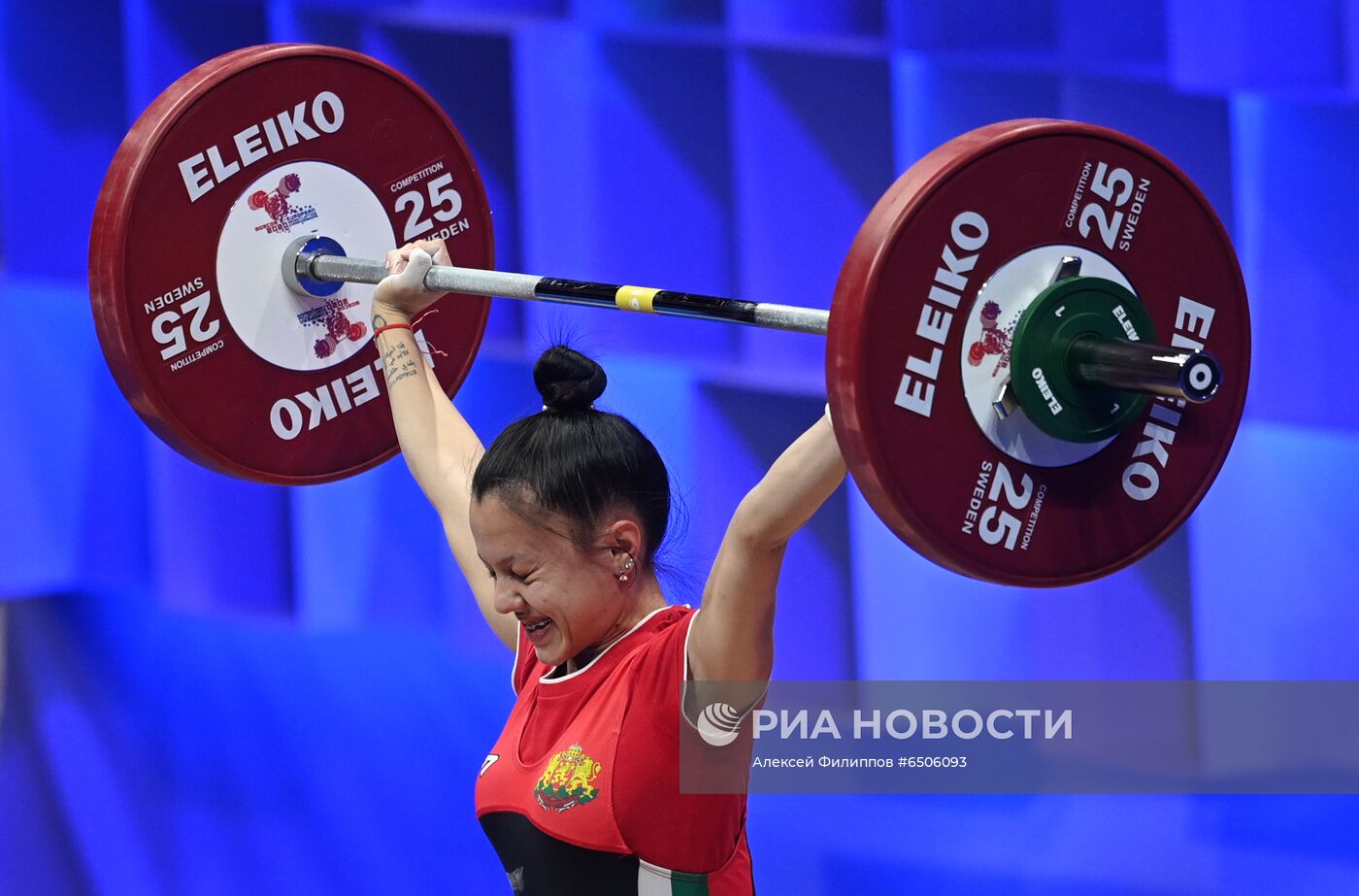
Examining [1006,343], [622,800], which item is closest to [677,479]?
[622,800]

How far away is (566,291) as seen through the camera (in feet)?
7.41

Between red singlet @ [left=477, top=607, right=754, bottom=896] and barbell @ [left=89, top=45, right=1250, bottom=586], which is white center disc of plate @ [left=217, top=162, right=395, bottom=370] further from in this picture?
red singlet @ [left=477, top=607, right=754, bottom=896]

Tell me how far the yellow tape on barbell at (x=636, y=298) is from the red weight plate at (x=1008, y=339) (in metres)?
0.40

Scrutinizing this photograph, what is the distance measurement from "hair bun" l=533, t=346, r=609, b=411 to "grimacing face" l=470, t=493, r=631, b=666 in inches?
5.7

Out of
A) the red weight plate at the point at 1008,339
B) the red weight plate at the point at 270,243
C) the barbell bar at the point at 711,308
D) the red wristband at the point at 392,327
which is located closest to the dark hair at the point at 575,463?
the barbell bar at the point at 711,308

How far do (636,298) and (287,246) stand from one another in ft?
2.64

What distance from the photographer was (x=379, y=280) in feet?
8.55

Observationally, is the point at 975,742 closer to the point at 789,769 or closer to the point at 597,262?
the point at 789,769

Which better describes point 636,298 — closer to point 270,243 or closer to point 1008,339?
point 1008,339

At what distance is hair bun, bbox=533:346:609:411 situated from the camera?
211cm

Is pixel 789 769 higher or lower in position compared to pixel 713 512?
lower

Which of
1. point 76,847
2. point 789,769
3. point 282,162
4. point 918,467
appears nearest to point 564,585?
point 918,467

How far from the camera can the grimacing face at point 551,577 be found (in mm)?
2051

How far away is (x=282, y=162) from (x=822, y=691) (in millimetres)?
1583
